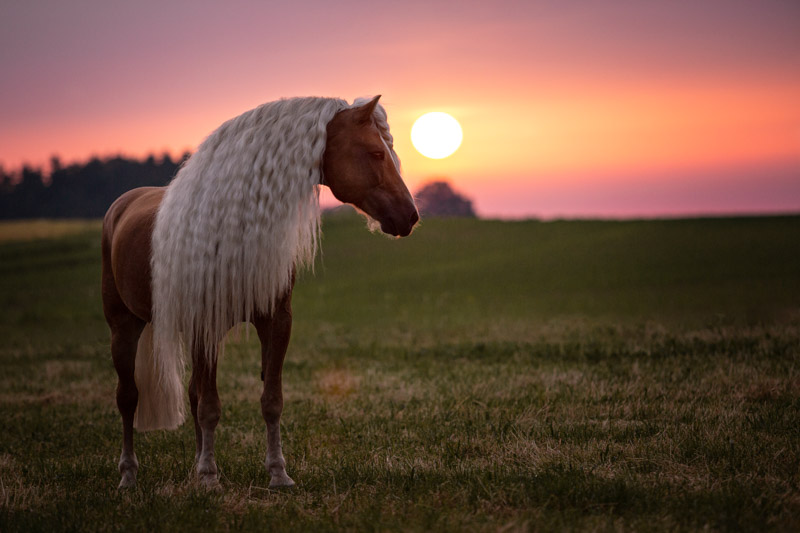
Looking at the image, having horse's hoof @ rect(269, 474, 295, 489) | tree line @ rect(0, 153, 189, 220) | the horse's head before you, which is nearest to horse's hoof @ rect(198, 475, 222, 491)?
horse's hoof @ rect(269, 474, 295, 489)

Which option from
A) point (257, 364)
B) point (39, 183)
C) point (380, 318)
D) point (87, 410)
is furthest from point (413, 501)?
point (39, 183)

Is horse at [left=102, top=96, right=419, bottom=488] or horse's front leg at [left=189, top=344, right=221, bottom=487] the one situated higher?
horse at [left=102, top=96, right=419, bottom=488]

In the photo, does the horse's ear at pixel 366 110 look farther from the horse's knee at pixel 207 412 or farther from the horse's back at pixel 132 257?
the horse's knee at pixel 207 412

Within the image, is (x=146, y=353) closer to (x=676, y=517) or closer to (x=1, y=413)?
(x=1, y=413)

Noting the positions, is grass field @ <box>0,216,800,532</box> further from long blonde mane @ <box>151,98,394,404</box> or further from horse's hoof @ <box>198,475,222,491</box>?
long blonde mane @ <box>151,98,394,404</box>

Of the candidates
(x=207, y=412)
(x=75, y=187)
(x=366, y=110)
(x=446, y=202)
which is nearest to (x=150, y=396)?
(x=207, y=412)

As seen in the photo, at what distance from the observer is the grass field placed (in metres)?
3.84

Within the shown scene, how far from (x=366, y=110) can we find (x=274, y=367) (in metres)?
1.84

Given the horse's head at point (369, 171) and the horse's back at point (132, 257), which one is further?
the horse's back at point (132, 257)

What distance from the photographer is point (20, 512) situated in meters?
4.22

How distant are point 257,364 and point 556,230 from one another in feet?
107

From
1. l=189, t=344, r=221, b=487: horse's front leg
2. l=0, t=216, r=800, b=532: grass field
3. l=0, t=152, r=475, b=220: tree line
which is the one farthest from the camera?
l=0, t=152, r=475, b=220: tree line

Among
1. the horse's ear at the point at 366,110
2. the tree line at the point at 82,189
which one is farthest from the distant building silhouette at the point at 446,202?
the horse's ear at the point at 366,110

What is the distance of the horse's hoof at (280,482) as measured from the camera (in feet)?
15.0
